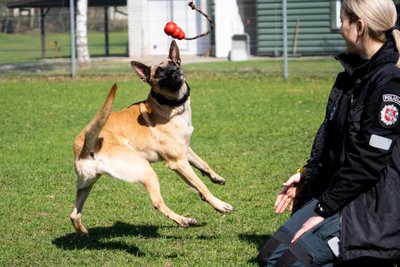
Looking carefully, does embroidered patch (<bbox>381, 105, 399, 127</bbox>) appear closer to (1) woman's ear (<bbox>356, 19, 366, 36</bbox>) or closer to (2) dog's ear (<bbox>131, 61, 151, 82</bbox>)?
(1) woman's ear (<bbox>356, 19, 366, 36</bbox>)

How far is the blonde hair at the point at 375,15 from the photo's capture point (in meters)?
3.62

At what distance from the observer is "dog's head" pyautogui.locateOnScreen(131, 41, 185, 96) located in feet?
20.0

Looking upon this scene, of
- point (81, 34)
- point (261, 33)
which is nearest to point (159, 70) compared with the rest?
point (81, 34)

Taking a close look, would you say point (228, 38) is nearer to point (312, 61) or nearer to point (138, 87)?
point (312, 61)

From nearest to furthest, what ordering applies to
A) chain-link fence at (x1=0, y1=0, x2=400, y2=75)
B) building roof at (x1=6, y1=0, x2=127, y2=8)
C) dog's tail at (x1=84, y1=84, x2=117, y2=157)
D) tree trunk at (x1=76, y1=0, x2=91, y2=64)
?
dog's tail at (x1=84, y1=84, x2=117, y2=157) < chain-link fence at (x1=0, y1=0, x2=400, y2=75) < tree trunk at (x1=76, y1=0, x2=91, y2=64) < building roof at (x1=6, y1=0, x2=127, y2=8)

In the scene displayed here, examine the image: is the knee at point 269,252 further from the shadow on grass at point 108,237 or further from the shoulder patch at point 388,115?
the shadow on grass at point 108,237

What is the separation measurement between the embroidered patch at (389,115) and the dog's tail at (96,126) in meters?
2.43

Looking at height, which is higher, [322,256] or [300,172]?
[300,172]

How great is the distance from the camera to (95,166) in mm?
5633

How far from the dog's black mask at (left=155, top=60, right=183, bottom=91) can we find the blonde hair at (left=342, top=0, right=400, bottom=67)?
2.57m

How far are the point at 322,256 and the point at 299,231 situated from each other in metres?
0.18

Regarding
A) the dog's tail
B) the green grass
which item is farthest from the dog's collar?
the green grass

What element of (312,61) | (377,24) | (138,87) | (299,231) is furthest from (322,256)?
(312,61)

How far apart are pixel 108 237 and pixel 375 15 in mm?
3271
